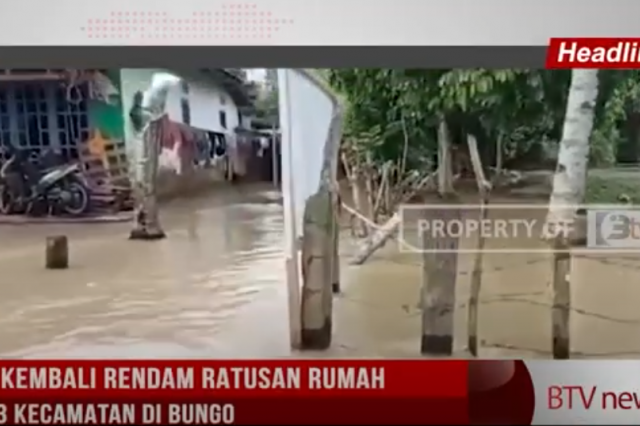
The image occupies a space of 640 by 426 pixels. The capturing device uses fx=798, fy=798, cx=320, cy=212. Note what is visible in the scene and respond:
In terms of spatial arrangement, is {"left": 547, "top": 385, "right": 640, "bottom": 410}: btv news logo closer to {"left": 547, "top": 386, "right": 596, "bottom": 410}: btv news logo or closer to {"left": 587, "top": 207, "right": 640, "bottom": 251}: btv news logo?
{"left": 547, "top": 386, "right": 596, "bottom": 410}: btv news logo

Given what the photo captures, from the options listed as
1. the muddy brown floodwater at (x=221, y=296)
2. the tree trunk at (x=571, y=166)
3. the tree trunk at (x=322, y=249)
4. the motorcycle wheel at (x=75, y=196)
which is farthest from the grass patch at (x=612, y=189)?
the motorcycle wheel at (x=75, y=196)

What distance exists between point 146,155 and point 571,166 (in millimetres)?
872

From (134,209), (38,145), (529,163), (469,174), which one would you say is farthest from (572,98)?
(38,145)

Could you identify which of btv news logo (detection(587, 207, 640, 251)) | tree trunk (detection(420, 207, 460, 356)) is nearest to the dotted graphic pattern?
tree trunk (detection(420, 207, 460, 356))

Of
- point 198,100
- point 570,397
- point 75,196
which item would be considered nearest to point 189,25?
point 198,100

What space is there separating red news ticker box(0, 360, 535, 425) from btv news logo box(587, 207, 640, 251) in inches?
12.2

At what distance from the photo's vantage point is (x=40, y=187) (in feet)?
5.38

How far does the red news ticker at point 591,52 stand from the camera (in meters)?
1.60

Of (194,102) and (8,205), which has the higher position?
(194,102)

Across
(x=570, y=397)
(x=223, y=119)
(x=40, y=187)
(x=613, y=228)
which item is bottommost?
(x=570, y=397)

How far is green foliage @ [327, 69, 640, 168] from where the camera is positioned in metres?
1.62

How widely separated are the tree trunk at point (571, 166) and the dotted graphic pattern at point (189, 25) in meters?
0.63

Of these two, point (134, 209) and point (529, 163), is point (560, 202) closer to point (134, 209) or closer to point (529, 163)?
point (529, 163)

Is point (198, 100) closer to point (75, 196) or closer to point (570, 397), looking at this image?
point (75, 196)
